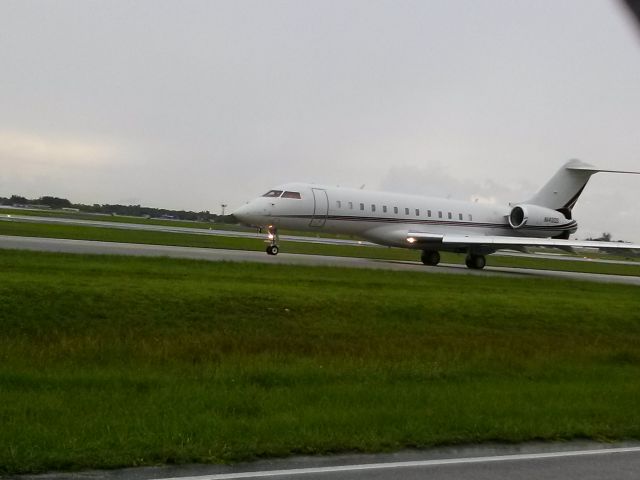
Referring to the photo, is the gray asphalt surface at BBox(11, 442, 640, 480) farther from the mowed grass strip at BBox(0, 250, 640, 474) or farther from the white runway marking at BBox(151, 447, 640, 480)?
the mowed grass strip at BBox(0, 250, 640, 474)

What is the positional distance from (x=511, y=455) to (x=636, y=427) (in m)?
2.30

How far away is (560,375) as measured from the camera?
1290 cm

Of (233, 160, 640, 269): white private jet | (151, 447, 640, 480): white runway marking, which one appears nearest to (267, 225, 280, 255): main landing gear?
(233, 160, 640, 269): white private jet

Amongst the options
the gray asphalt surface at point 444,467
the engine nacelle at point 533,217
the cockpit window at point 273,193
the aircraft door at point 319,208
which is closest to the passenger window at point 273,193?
the cockpit window at point 273,193

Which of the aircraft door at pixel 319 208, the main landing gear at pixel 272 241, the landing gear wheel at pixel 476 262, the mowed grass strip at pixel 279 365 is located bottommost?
the mowed grass strip at pixel 279 365

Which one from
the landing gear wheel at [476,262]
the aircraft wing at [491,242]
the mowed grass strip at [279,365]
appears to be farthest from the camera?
the landing gear wheel at [476,262]

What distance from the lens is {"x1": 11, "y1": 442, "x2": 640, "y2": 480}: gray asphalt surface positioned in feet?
22.2

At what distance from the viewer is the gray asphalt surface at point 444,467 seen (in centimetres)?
677

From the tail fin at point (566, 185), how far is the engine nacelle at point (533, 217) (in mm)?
1348

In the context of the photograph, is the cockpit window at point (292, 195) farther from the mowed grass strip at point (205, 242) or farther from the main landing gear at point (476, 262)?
the main landing gear at point (476, 262)

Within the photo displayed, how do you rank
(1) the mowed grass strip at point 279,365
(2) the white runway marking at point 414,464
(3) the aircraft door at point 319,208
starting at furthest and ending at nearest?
→ (3) the aircraft door at point 319,208
(1) the mowed grass strip at point 279,365
(2) the white runway marking at point 414,464

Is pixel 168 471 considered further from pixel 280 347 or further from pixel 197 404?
pixel 280 347

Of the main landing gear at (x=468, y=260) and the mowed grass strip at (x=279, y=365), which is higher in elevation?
the main landing gear at (x=468, y=260)

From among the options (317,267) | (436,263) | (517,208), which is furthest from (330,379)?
(517,208)
